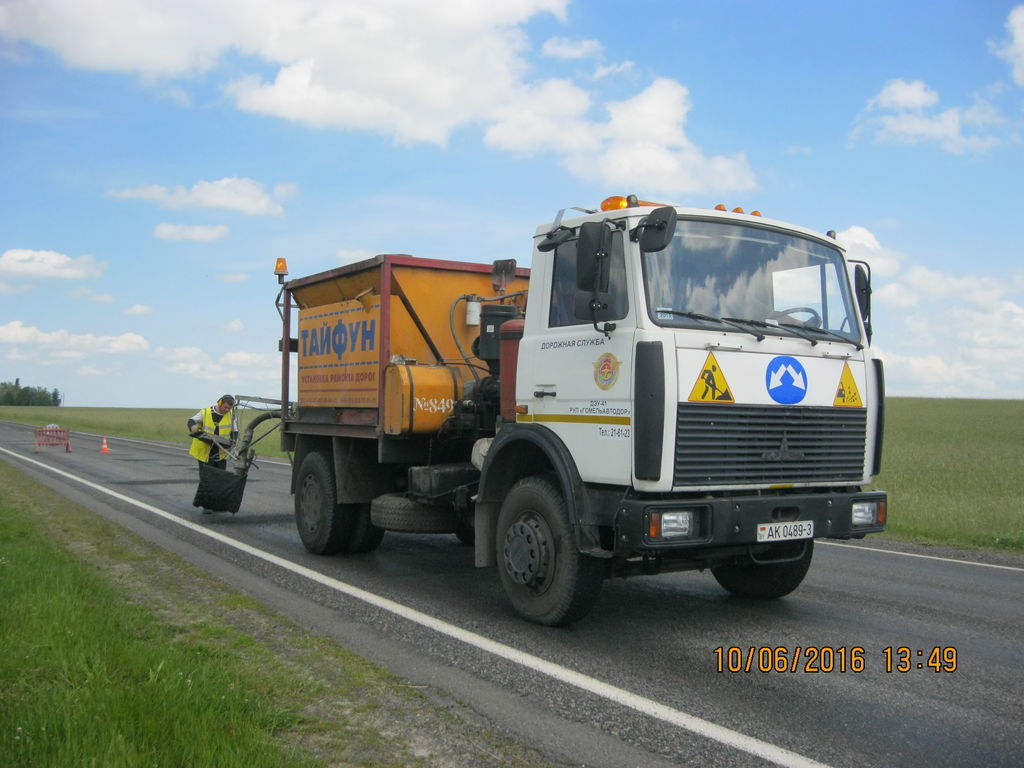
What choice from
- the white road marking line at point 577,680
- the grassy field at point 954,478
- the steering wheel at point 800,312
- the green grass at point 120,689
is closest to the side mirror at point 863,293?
the steering wheel at point 800,312

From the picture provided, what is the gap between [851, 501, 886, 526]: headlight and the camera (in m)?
5.93

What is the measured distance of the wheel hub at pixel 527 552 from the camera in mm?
5957

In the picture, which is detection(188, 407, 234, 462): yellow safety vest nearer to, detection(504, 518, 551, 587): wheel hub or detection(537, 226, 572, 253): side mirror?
detection(504, 518, 551, 587): wheel hub

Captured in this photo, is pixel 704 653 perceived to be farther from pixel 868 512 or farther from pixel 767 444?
pixel 868 512

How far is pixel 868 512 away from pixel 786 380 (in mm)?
1129

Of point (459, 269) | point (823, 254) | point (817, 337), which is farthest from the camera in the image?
point (459, 269)

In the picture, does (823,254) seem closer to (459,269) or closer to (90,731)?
(459,269)

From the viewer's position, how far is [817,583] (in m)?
7.75

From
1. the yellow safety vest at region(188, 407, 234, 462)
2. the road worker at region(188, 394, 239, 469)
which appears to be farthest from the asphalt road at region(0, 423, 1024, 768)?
the yellow safety vest at region(188, 407, 234, 462)

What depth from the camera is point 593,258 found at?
547cm

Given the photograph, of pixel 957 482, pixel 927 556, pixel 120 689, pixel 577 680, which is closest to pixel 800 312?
pixel 577 680

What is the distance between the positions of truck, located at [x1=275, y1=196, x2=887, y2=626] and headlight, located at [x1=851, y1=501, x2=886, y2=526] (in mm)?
15

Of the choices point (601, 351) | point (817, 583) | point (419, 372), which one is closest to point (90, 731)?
point (601, 351)

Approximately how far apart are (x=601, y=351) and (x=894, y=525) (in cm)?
803
